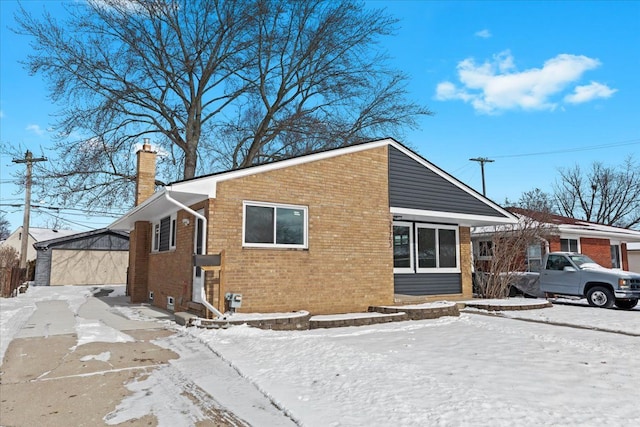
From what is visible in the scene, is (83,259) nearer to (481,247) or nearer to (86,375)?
(481,247)

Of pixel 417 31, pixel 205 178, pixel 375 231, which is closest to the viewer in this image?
pixel 205 178

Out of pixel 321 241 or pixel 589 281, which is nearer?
pixel 321 241

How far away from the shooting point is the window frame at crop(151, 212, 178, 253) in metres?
12.3

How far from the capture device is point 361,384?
4934 millimetres

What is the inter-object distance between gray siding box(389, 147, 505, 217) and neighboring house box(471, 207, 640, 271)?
4990mm

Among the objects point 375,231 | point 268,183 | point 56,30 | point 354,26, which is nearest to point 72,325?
point 268,183

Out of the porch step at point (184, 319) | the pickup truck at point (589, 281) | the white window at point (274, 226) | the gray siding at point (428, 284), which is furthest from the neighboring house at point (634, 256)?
the porch step at point (184, 319)

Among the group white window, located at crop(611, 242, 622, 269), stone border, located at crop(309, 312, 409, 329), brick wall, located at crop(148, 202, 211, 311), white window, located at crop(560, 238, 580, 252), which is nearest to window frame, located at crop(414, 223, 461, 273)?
stone border, located at crop(309, 312, 409, 329)

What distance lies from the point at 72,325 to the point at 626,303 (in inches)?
630

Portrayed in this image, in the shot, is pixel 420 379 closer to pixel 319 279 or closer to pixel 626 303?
pixel 319 279

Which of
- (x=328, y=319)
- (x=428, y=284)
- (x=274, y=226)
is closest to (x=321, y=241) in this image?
(x=274, y=226)

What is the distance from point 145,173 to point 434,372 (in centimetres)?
1465

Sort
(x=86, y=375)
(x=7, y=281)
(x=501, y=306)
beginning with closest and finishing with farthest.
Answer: (x=86, y=375) < (x=501, y=306) < (x=7, y=281)

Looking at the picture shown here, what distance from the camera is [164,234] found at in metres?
13.6
